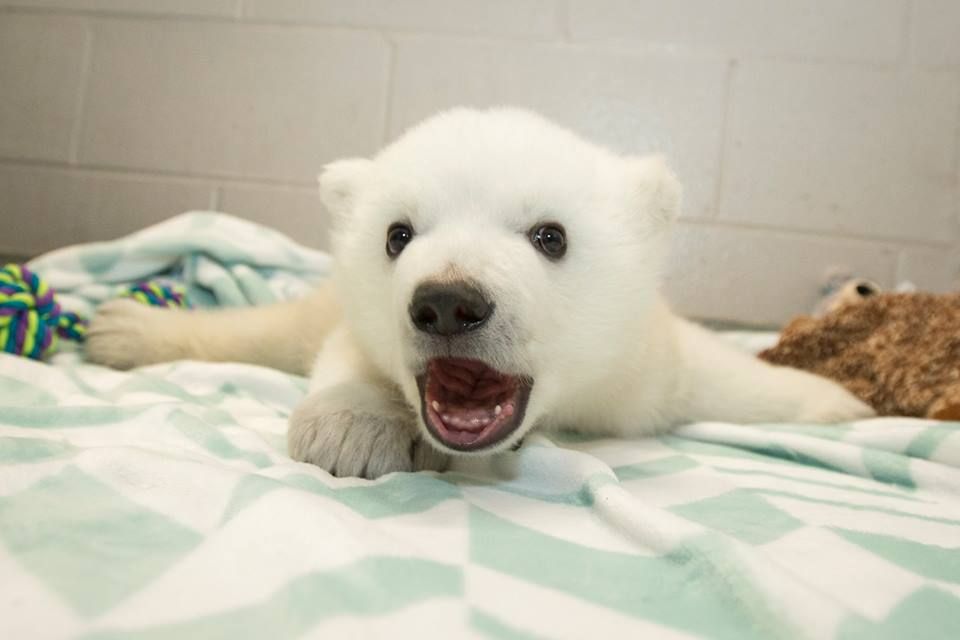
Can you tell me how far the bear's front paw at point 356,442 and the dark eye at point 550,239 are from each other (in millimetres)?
379

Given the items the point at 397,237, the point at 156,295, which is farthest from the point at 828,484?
the point at 156,295

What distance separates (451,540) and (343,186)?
93 centimetres

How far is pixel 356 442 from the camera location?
109 cm

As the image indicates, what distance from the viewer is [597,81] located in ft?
9.21

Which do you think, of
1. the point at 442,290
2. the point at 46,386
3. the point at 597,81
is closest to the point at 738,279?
the point at 597,81

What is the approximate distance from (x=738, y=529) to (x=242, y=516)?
621 mm

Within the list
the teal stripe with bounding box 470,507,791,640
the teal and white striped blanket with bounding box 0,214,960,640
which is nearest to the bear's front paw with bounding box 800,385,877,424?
the teal and white striped blanket with bounding box 0,214,960,640

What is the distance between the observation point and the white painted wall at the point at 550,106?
8.92 ft

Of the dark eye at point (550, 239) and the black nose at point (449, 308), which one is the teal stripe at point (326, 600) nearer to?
the black nose at point (449, 308)

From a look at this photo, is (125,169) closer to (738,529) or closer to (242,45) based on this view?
(242,45)

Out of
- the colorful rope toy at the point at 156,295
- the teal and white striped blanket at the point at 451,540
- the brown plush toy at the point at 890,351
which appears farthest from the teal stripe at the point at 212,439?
the brown plush toy at the point at 890,351

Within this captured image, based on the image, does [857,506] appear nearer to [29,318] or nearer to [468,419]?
[468,419]

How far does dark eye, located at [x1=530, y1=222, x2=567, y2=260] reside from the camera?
48.0 inches

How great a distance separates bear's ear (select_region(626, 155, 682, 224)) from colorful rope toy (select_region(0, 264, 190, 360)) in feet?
4.83
